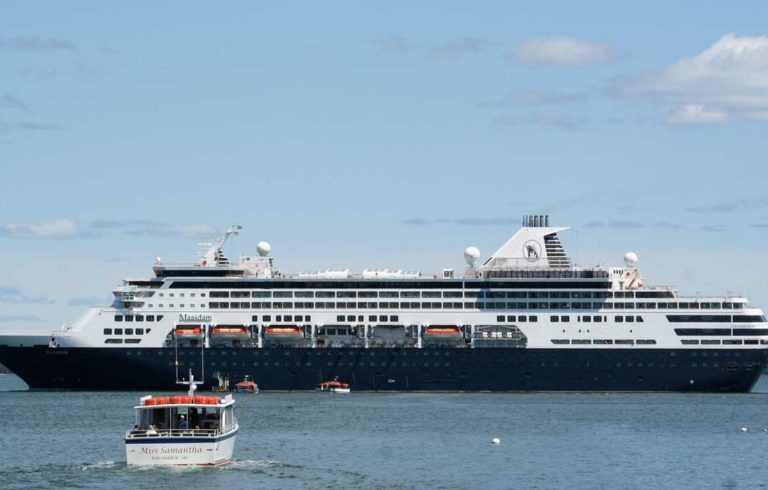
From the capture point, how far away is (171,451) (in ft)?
195

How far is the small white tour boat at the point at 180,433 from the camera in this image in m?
59.4

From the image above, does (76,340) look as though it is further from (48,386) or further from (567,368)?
(567,368)

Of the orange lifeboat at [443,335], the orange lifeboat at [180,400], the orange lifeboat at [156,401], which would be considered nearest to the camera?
the orange lifeboat at [156,401]

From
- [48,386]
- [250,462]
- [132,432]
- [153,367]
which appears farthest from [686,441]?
[48,386]

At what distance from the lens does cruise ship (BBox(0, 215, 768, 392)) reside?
113 m

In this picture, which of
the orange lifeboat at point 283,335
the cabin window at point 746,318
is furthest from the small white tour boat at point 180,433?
the cabin window at point 746,318

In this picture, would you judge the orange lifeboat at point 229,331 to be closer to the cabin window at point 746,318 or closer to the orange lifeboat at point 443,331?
the orange lifeboat at point 443,331

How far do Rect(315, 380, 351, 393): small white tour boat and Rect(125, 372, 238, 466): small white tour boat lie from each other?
165ft

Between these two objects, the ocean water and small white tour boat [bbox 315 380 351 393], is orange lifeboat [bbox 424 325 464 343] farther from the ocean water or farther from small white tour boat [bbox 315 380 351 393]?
small white tour boat [bbox 315 380 351 393]

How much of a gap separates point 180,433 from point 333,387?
53543 mm

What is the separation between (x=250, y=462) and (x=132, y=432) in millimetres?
5864

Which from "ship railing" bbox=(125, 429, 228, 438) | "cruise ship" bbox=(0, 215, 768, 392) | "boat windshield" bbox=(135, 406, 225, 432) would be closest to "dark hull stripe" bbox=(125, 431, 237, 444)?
"ship railing" bbox=(125, 429, 228, 438)

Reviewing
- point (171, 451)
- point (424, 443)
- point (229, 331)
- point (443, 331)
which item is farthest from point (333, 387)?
point (171, 451)

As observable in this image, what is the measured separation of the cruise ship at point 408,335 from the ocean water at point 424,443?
3.52 meters
